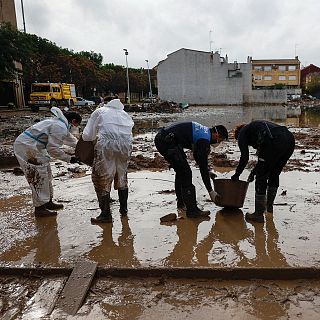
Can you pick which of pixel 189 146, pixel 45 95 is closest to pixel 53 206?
pixel 189 146

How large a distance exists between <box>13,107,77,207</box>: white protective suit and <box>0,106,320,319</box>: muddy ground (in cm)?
43

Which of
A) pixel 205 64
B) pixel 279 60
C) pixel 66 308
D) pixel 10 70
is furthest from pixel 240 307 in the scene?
pixel 279 60

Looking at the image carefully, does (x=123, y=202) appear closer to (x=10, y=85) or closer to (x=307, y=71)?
(x=10, y=85)

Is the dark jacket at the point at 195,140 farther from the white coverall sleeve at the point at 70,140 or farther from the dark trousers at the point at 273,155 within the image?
the white coverall sleeve at the point at 70,140

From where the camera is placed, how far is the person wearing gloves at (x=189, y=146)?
484cm

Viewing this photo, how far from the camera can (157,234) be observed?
446 cm

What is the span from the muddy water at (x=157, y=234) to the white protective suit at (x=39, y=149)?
0.42 meters

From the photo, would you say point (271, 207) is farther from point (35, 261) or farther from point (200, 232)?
point (35, 261)

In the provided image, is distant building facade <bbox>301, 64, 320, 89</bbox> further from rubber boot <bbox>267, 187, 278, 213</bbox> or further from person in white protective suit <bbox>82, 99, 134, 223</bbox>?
person in white protective suit <bbox>82, 99, 134, 223</bbox>

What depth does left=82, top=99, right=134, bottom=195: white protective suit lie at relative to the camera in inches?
187

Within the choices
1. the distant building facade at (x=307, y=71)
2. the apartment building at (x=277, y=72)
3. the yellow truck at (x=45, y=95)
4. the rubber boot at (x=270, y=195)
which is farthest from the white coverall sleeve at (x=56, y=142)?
the distant building facade at (x=307, y=71)

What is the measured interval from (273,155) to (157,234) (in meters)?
1.72

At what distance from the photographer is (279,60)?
88.7 m

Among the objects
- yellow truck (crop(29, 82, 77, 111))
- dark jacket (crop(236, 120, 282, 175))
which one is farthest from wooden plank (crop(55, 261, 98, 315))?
yellow truck (crop(29, 82, 77, 111))
